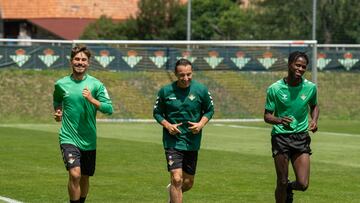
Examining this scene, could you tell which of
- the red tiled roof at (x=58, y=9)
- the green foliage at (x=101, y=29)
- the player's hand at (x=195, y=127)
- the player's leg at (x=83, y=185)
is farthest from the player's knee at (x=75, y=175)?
the red tiled roof at (x=58, y=9)

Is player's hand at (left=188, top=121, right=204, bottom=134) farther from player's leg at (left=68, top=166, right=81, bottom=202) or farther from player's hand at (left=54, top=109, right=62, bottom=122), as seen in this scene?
player's hand at (left=54, top=109, right=62, bottom=122)

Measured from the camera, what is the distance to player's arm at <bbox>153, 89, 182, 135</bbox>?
43.0 feet

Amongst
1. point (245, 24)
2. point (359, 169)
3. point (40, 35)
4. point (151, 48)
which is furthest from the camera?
point (40, 35)

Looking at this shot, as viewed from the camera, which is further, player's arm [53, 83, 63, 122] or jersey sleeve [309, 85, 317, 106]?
jersey sleeve [309, 85, 317, 106]

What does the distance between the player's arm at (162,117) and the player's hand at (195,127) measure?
0.15m

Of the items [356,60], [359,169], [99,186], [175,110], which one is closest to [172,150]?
[175,110]

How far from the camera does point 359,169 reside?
2073 cm

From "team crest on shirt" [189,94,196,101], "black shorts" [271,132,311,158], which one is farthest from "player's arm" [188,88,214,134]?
"black shorts" [271,132,311,158]

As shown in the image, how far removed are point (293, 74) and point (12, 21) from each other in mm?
65227

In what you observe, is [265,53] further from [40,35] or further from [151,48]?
[40,35]

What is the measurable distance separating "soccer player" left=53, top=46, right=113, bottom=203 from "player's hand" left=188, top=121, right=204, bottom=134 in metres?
0.97

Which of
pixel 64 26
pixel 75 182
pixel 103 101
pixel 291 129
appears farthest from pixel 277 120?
pixel 64 26

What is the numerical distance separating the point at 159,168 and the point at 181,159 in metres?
7.26

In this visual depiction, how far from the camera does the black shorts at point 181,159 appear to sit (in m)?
13.2
